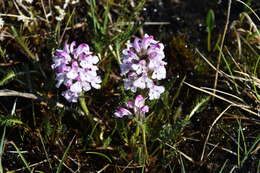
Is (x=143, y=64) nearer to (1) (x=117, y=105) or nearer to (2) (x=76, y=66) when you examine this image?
(2) (x=76, y=66)

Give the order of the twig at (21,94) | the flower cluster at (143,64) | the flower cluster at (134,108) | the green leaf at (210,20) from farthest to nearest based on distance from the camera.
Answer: the green leaf at (210,20) < the twig at (21,94) < the flower cluster at (134,108) < the flower cluster at (143,64)

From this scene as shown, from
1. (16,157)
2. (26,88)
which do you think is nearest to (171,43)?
(26,88)

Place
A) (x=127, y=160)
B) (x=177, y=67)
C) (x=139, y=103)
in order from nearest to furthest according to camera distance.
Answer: (x=139, y=103)
(x=127, y=160)
(x=177, y=67)

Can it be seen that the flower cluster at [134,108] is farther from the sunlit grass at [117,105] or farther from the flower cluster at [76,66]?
the flower cluster at [76,66]

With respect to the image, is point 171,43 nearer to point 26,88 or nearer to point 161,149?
point 161,149

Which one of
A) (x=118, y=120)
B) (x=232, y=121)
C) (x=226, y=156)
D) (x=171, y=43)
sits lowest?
(x=226, y=156)

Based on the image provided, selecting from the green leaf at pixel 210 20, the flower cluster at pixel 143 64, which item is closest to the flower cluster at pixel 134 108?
the flower cluster at pixel 143 64

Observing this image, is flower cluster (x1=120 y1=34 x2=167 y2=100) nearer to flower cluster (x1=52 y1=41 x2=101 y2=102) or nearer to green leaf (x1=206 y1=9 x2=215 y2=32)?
flower cluster (x1=52 y1=41 x2=101 y2=102)

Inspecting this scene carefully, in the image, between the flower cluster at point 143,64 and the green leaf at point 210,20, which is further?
the green leaf at point 210,20
